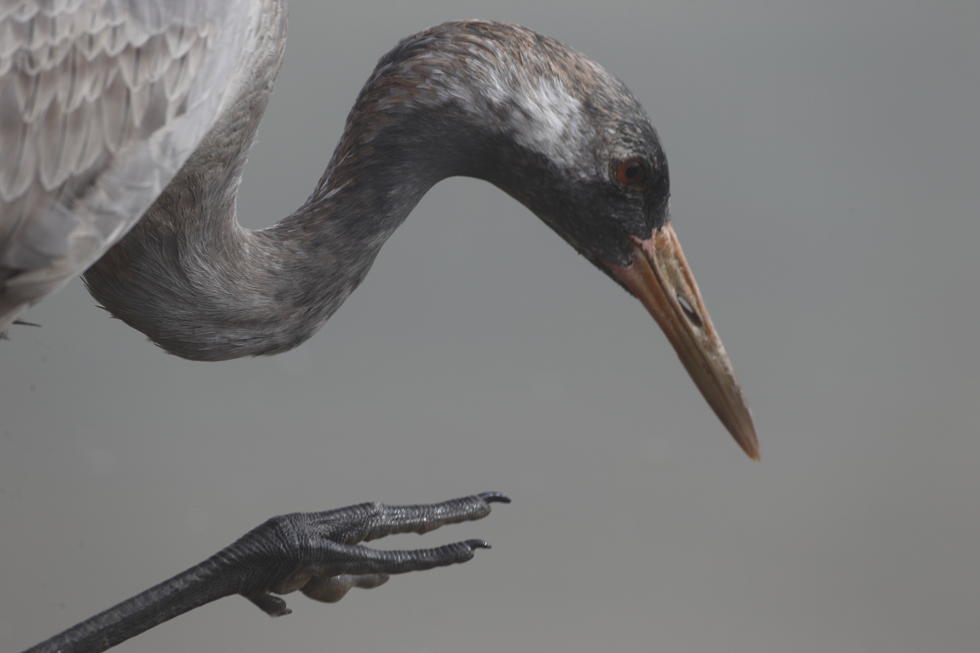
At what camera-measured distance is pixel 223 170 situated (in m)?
1.04

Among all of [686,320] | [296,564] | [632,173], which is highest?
[632,173]

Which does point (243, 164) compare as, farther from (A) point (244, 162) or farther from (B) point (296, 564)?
(B) point (296, 564)

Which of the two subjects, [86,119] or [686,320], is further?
[686,320]

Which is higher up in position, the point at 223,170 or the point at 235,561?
the point at 223,170

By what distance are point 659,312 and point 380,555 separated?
20.1 inches

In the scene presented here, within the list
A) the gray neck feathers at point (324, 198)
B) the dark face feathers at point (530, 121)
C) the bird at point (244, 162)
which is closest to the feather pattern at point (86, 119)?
the bird at point (244, 162)

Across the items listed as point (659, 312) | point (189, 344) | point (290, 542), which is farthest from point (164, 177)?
point (659, 312)

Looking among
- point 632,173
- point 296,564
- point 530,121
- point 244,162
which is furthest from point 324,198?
point 296,564

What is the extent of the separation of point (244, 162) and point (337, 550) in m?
0.53

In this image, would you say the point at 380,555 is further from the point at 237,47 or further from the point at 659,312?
the point at 237,47

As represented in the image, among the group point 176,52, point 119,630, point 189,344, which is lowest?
point 119,630

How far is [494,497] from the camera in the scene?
1.31m

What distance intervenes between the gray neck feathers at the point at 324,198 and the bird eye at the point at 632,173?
0.21 ft

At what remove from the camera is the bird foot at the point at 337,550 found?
3.90ft
